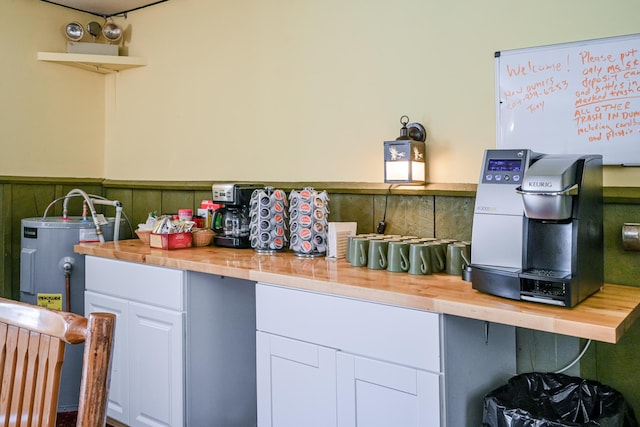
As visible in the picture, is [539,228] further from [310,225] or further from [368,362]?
[310,225]

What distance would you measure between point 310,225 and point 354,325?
2.35ft

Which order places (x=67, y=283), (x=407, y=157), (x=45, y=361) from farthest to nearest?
(x=67, y=283) → (x=407, y=157) → (x=45, y=361)

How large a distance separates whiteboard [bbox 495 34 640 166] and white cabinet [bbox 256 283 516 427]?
0.70 metres

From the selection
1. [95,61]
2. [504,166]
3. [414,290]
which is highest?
[95,61]

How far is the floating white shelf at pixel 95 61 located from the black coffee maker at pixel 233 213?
128cm

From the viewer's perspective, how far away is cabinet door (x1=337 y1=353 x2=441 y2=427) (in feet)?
4.79

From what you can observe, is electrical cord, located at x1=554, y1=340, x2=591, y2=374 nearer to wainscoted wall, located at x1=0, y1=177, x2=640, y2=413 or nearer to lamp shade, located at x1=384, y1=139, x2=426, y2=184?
wainscoted wall, located at x1=0, y1=177, x2=640, y2=413

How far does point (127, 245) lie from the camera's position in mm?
2617

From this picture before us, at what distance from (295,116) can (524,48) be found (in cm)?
113

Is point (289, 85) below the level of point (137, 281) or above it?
above

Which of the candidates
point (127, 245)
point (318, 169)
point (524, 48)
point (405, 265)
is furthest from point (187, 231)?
point (524, 48)

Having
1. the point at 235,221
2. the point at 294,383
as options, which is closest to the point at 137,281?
the point at 235,221

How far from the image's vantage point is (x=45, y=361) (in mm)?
933

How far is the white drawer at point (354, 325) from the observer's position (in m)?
1.48
